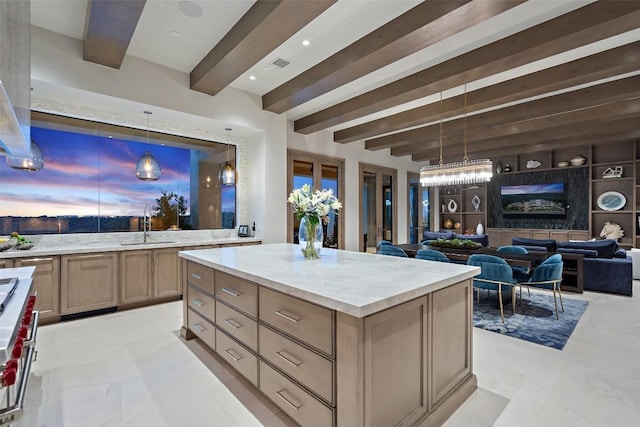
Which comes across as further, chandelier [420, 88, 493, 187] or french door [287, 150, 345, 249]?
french door [287, 150, 345, 249]

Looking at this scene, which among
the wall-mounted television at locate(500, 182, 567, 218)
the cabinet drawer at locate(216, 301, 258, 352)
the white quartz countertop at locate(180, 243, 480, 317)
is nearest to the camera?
the white quartz countertop at locate(180, 243, 480, 317)

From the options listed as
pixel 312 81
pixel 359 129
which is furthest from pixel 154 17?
pixel 359 129

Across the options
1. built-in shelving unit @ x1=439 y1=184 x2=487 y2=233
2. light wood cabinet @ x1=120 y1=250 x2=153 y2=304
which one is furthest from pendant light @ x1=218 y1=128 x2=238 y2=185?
built-in shelving unit @ x1=439 y1=184 x2=487 y2=233

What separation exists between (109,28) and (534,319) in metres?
5.68

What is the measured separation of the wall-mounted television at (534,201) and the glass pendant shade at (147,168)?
30.0 feet

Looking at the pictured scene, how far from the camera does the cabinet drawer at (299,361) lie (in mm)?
1590

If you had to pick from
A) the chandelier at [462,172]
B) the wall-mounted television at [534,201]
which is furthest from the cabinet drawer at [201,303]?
the wall-mounted television at [534,201]

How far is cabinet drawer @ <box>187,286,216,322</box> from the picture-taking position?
2721 mm

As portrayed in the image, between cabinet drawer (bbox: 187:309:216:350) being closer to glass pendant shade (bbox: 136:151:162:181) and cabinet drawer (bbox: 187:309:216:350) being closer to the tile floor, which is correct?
the tile floor

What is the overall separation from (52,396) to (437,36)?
4.28 m

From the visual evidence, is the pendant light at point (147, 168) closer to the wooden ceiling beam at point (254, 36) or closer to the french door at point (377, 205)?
the wooden ceiling beam at point (254, 36)

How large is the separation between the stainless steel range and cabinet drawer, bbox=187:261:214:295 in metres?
1.15

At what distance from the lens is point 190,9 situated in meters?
2.96

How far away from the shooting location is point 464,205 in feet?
33.3
